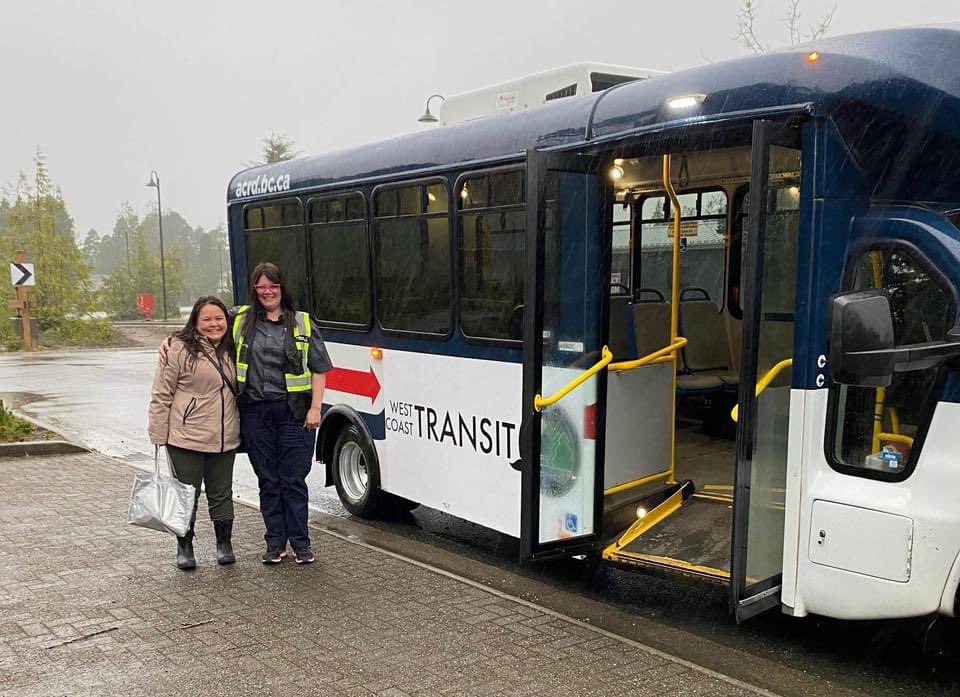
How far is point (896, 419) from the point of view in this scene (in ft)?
11.9

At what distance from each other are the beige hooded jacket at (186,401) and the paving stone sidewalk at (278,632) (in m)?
0.86

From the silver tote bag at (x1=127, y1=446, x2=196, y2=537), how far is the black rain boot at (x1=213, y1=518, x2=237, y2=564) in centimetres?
28

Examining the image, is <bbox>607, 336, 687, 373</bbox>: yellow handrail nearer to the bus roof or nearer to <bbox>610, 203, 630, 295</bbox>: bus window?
<bbox>610, 203, 630, 295</bbox>: bus window

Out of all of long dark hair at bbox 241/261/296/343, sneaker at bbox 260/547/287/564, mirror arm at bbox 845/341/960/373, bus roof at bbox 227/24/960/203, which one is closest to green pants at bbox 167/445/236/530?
sneaker at bbox 260/547/287/564

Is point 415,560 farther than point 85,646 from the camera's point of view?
Yes

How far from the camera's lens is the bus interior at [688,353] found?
3850mm

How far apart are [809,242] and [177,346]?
12.2ft

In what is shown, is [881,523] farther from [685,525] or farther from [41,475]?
[41,475]

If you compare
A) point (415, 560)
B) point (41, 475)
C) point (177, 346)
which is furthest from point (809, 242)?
point (41, 475)

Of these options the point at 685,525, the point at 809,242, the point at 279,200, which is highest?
the point at 279,200

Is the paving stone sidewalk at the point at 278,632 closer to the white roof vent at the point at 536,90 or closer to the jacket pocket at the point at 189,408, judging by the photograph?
the jacket pocket at the point at 189,408

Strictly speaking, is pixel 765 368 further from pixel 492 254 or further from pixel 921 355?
pixel 492 254

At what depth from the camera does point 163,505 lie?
5.47 meters

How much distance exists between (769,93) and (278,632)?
3.50 meters
